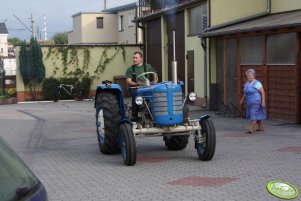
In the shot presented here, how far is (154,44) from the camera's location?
2798 centimetres

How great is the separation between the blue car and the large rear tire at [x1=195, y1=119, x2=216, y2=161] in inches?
248

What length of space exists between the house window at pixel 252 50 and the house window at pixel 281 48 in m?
0.47

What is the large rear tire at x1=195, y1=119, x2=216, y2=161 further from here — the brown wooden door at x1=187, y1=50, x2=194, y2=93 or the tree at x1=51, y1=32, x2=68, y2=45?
the tree at x1=51, y1=32, x2=68, y2=45

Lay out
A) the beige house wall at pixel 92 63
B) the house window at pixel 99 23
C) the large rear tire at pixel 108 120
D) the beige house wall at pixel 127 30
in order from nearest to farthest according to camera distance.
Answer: the large rear tire at pixel 108 120
the beige house wall at pixel 92 63
the beige house wall at pixel 127 30
the house window at pixel 99 23

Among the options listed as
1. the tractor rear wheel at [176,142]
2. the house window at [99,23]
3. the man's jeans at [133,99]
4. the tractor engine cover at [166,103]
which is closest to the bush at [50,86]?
the tractor rear wheel at [176,142]

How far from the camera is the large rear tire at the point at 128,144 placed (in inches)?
347

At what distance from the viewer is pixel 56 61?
29328 millimetres

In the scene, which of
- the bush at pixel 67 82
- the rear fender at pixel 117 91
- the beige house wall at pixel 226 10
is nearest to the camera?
the rear fender at pixel 117 91

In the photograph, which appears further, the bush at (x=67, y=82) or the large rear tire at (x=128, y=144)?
the bush at (x=67, y=82)

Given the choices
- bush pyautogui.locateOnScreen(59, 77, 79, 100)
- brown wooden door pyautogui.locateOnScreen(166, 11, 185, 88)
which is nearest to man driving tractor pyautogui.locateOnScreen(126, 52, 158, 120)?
brown wooden door pyautogui.locateOnScreen(166, 11, 185, 88)

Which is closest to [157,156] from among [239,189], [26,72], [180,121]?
[180,121]

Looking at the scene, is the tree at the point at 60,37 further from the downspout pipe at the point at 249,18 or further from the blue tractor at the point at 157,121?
the blue tractor at the point at 157,121

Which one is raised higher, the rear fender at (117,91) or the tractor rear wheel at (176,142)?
the rear fender at (117,91)

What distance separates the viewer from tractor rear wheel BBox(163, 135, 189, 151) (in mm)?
10605
